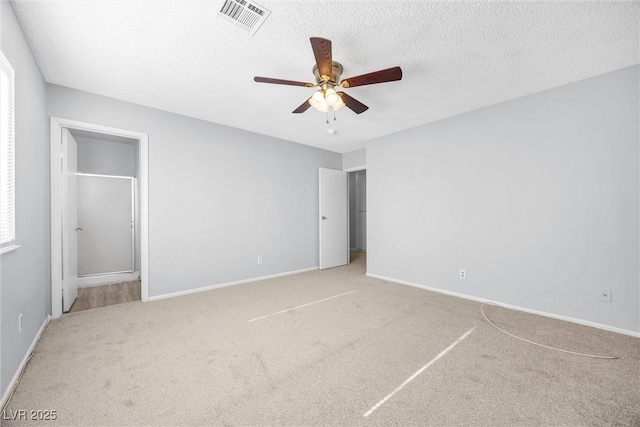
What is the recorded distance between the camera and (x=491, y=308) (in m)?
3.01

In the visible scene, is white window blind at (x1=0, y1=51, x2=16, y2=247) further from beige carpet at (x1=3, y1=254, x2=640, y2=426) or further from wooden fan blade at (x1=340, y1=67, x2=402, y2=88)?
wooden fan blade at (x1=340, y1=67, x2=402, y2=88)

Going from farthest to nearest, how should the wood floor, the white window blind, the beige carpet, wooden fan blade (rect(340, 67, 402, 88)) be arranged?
the wood floor < wooden fan blade (rect(340, 67, 402, 88)) < the white window blind < the beige carpet

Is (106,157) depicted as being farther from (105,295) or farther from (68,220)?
(105,295)

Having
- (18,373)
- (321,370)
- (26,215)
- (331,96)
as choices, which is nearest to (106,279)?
(26,215)

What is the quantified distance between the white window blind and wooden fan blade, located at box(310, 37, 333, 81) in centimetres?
187

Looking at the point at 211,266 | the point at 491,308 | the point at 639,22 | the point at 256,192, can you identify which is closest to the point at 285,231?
the point at 256,192

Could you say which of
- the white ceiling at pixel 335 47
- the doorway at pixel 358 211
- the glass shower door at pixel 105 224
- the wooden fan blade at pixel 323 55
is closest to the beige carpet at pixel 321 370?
the glass shower door at pixel 105 224

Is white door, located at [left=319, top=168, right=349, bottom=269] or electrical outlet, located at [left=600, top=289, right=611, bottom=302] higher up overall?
white door, located at [left=319, top=168, right=349, bottom=269]

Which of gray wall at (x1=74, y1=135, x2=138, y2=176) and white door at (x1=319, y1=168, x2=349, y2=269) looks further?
white door at (x1=319, y1=168, x2=349, y2=269)

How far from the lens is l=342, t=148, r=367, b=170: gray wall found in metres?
5.26

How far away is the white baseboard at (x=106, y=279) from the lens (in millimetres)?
4029

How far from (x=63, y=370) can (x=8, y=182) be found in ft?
4.42

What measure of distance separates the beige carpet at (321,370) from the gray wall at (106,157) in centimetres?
254

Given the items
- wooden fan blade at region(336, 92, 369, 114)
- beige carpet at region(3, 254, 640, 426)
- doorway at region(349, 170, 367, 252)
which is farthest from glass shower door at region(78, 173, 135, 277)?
doorway at region(349, 170, 367, 252)
